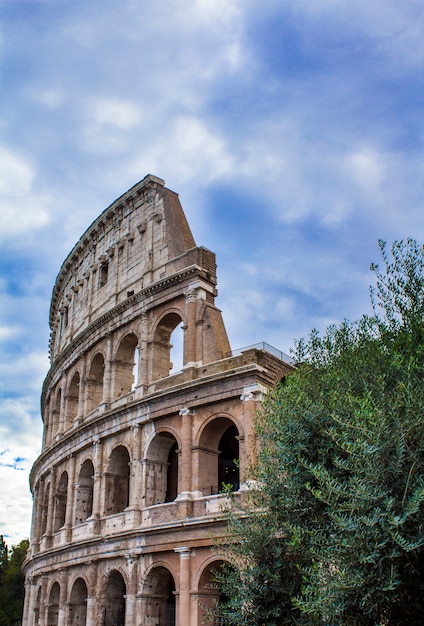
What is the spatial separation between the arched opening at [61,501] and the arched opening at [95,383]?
3.26 m

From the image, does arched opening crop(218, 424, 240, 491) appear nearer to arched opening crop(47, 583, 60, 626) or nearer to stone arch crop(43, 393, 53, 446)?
arched opening crop(47, 583, 60, 626)

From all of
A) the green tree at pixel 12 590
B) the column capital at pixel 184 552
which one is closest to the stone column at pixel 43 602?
the column capital at pixel 184 552

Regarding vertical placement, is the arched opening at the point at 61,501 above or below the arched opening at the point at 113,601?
above

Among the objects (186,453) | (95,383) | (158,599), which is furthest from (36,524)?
(186,453)

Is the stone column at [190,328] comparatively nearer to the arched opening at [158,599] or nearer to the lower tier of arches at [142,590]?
the lower tier of arches at [142,590]

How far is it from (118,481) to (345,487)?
518 inches

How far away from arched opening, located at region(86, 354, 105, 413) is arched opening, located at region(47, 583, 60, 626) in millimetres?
6699

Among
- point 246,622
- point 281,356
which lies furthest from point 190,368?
point 246,622

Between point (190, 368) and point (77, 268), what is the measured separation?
40.5ft

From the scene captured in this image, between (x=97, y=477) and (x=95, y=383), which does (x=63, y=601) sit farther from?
(x=95, y=383)

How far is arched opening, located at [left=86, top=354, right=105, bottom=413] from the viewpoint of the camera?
2625cm

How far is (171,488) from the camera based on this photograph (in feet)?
71.3

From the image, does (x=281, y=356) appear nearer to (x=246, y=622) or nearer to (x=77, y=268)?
(x=246, y=622)

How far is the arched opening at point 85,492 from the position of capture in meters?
24.6
